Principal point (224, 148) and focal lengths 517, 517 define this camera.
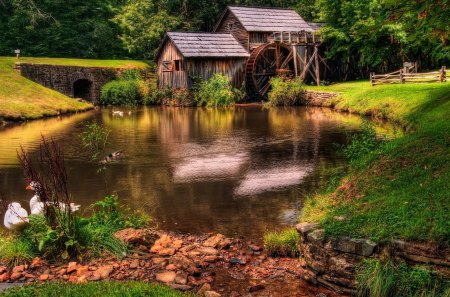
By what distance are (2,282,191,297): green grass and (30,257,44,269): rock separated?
115 centimetres

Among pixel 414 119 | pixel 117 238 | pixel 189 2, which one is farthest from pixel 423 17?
pixel 189 2

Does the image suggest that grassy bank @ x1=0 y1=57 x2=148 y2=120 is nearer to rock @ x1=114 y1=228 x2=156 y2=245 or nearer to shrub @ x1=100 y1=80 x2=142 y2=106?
shrub @ x1=100 y1=80 x2=142 y2=106

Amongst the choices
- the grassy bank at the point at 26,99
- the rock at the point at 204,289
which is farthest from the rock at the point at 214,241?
the grassy bank at the point at 26,99

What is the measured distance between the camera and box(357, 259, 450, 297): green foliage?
19.9ft

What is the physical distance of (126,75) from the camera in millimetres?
42562

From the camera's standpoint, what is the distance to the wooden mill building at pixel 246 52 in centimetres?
3684

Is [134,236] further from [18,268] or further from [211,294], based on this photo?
[211,294]

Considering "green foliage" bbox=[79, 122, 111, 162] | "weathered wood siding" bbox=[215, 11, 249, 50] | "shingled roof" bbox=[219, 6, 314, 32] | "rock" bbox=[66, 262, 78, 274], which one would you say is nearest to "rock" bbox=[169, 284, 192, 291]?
"rock" bbox=[66, 262, 78, 274]

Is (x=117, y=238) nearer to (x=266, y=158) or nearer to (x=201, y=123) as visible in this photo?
(x=266, y=158)

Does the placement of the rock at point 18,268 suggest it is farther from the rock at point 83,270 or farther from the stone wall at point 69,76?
the stone wall at point 69,76

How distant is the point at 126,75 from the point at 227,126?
20152mm

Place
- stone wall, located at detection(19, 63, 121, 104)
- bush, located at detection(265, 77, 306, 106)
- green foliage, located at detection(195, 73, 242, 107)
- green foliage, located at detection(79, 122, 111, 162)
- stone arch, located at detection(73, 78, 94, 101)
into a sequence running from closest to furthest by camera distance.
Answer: green foliage, located at detection(79, 122, 111, 162), bush, located at detection(265, 77, 306, 106), green foliage, located at detection(195, 73, 242, 107), stone wall, located at detection(19, 63, 121, 104), stone arch, located at detection(73, 78, 94, 101)

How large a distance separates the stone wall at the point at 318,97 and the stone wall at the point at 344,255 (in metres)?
25.8

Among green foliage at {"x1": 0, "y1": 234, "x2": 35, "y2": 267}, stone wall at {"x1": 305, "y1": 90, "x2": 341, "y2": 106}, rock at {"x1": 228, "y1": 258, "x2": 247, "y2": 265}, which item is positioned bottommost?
rock at {"x1": 228, "y1": 258, "x2": 247, "y2": 265}
